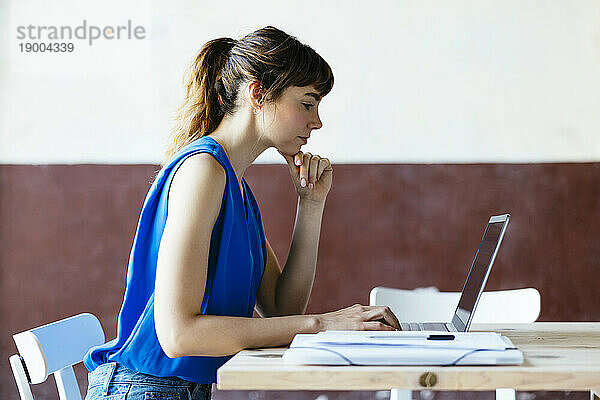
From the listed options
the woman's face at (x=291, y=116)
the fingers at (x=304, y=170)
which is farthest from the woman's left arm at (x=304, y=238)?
the woman's face at (x=291, y=116)

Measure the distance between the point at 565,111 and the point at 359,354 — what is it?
2.01m

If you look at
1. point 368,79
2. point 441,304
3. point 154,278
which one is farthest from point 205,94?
point 368,79

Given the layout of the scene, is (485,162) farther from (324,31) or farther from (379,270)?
(324,31)

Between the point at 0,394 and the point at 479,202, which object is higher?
the point at 479,202

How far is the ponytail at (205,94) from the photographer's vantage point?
1.45m

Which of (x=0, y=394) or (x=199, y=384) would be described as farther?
(x=0, y=394)

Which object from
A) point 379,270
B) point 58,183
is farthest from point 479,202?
point 58,183

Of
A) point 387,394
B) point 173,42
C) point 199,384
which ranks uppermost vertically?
point 173,42

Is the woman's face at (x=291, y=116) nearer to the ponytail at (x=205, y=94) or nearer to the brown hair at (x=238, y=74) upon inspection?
the brown hair at (x=238, y=74)

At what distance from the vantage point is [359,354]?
37.7 inches

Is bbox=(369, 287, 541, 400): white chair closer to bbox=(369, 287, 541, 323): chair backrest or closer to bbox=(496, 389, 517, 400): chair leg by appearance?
bbox=(369, 287, 541, 323): chair backrest

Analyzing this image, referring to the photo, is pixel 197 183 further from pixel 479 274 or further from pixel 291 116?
pixel 479 274

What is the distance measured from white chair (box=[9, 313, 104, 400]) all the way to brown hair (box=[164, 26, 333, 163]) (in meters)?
0.38

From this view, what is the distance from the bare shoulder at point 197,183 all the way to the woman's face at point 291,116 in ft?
0.57
